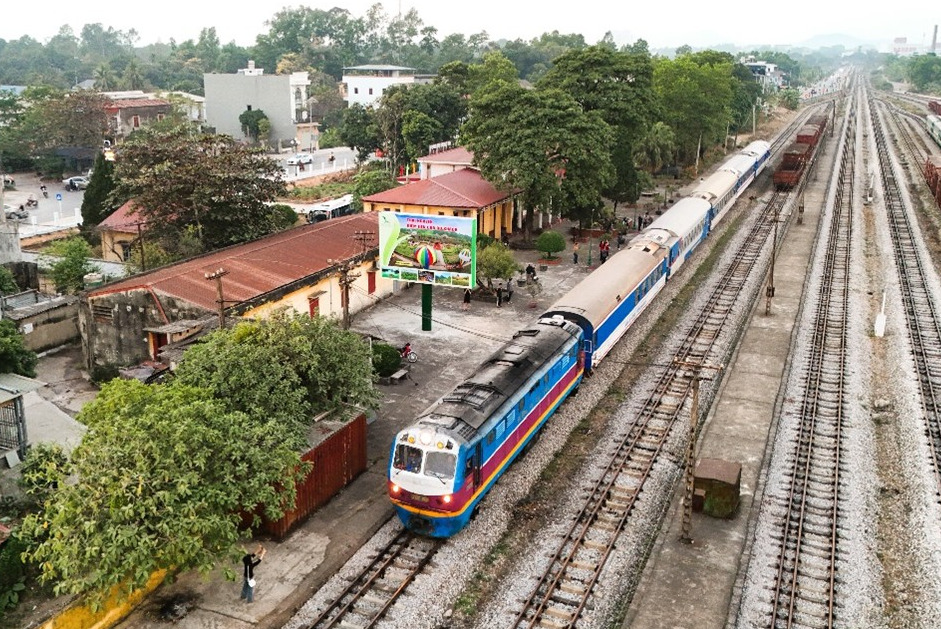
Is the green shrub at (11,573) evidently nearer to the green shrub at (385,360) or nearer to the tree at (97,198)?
the green shrub at (385,360)

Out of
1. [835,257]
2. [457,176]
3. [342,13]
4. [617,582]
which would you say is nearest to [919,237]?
[835,257]

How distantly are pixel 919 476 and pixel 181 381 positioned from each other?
20.4 meters

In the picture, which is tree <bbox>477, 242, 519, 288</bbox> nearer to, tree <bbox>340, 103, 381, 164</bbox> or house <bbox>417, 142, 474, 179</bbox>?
house <bbox>417, 142, 474, 179</bbox>

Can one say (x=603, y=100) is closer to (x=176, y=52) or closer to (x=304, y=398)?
(x=304, y=398)

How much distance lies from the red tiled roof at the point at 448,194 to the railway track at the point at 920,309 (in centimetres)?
2318

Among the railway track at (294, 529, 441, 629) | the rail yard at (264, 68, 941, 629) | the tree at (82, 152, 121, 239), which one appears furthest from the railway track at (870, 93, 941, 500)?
the tree at (82, 152, 121, 239)

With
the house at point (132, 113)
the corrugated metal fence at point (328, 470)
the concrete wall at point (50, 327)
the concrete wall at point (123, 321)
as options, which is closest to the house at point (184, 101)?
the house at point (132, 113)

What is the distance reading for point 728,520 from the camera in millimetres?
21328

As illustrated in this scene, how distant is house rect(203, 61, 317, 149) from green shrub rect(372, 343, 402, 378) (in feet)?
256

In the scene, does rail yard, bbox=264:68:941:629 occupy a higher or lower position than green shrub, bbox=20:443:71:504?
lower

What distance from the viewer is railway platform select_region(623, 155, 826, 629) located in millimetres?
17812

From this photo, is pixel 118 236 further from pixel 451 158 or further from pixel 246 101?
pixel 246 101

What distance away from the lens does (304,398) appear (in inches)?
887

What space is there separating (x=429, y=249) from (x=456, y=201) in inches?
668
